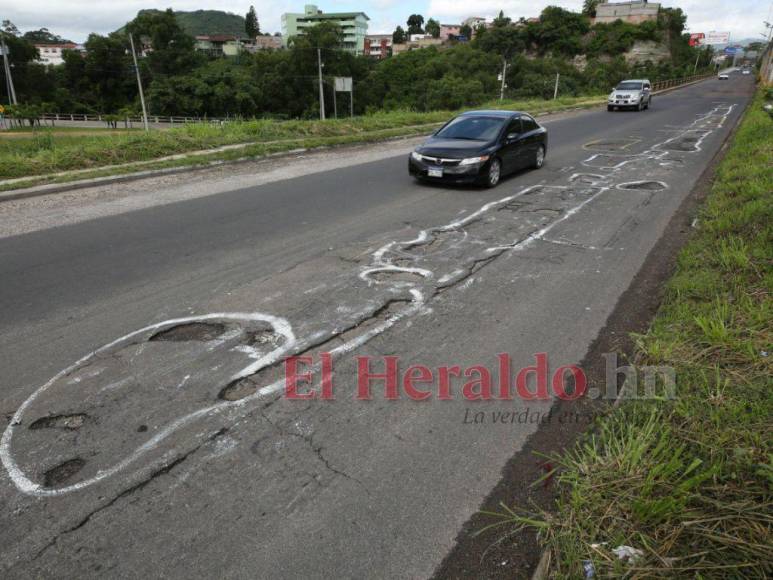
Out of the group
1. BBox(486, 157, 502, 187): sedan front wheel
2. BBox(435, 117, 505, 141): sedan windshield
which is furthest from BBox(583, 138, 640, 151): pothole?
BBox(486, 157, 502, 187): sedan front wheel

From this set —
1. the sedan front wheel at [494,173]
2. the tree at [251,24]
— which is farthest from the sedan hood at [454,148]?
the tree at [251,24]

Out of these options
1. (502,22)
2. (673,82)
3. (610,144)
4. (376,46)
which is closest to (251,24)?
(376,46)

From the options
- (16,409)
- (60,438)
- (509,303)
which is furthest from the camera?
(509,303)

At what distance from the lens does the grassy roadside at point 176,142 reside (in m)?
11.9

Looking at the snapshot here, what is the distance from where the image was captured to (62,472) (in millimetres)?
3125

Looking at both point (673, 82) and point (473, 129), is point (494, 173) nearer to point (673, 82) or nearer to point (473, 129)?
point (473, 129)

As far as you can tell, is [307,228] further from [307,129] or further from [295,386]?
[307,129]

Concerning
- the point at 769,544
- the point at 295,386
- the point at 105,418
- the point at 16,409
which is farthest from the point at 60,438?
the point at 769,544

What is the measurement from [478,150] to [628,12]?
113 metres

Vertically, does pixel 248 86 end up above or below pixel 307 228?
above

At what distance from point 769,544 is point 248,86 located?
248 feet

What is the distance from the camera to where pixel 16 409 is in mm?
3695

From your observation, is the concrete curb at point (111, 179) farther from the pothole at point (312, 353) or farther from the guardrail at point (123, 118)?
the guardrail at point (123, 118)

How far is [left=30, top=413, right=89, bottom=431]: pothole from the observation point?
139 inches
